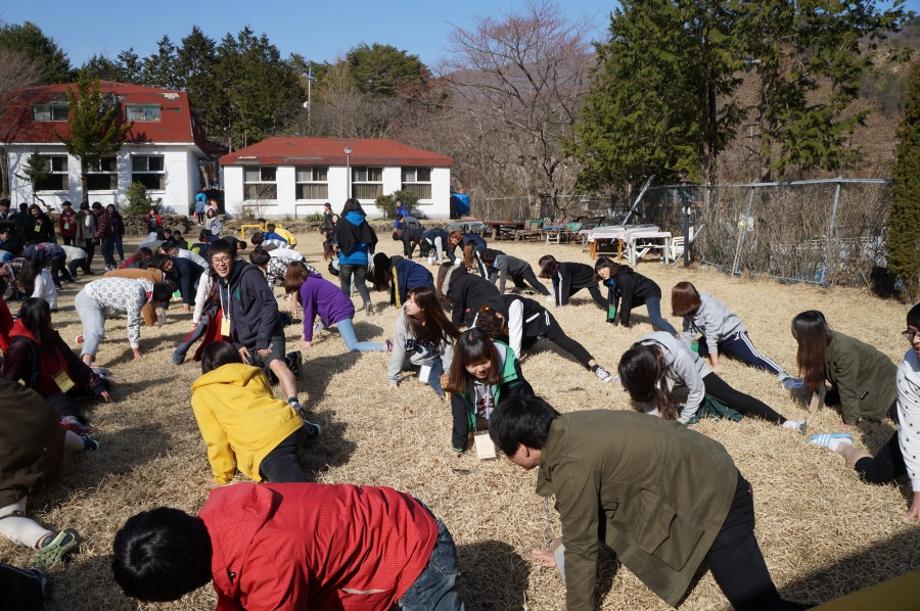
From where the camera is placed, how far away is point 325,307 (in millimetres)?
7766

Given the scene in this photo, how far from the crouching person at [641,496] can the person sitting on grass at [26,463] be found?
2.48 metres

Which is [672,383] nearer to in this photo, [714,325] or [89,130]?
[714,325]

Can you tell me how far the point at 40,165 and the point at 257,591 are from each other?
2889 centimetres

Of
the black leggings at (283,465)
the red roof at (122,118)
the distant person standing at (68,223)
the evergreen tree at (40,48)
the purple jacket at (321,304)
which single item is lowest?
the black leggings at (283,465)

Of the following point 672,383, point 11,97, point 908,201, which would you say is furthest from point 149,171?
point 672,383

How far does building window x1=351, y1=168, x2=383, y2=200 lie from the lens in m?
29.9

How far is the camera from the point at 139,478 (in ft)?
14.5

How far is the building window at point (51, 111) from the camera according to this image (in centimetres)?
2848

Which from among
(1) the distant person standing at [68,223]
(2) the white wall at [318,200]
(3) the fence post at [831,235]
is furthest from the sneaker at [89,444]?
(2) the white wall at [318,200]

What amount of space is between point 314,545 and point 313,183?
28522 millimetres

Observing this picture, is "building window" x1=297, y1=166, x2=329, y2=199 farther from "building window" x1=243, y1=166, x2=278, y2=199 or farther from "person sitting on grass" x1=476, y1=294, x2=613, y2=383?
"person sitting on grass" x1=476, y1=294, x2=613, y2=383

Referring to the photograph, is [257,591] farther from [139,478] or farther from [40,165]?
[40,165]

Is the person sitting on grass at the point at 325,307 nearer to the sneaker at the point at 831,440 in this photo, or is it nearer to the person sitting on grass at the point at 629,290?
the person sitting on grass at the point at 629,290

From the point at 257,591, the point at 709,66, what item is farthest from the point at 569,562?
the point at 709,66
